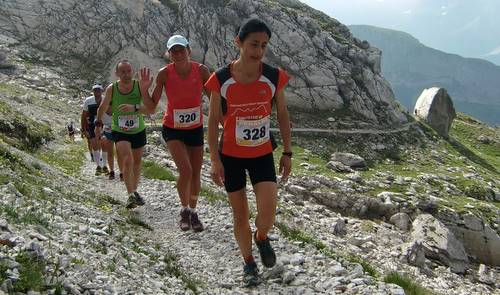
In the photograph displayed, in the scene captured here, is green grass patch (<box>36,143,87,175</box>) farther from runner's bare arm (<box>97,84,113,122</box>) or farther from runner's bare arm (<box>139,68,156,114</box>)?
runner's bare arm (<box>139,68,156,114</box>)

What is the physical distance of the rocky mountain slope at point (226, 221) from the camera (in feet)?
20.6

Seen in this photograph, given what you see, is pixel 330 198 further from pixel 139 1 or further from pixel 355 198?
pixel 139 1

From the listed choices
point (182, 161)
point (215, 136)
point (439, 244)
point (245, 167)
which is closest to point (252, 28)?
point (215, 136)

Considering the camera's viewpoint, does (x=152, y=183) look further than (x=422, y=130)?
No

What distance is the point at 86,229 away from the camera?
24.4 feet

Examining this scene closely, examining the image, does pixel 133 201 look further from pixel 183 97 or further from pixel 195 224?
pixel 183 97

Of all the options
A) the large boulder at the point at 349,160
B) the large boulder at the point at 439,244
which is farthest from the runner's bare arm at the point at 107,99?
the large boulder at the point at 349,160

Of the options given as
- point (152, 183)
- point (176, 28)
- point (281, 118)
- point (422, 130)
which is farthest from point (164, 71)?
point (422, 130)

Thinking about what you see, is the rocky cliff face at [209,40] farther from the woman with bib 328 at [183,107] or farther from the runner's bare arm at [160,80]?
the runner's bare arm at [160,80]

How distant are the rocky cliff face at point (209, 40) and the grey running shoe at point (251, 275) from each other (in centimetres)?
4572

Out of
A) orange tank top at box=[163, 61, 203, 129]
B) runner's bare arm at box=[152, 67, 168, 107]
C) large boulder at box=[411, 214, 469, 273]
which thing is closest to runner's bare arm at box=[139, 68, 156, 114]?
runner's bare arm at box=[152, 67, 168, 107]

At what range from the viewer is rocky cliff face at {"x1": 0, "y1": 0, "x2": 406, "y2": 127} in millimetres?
53219

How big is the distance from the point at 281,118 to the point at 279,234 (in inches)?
121

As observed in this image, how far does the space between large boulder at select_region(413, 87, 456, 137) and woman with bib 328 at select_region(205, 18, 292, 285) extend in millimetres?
60408
